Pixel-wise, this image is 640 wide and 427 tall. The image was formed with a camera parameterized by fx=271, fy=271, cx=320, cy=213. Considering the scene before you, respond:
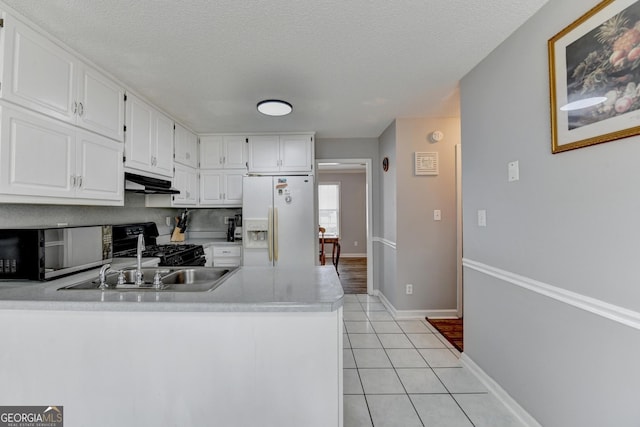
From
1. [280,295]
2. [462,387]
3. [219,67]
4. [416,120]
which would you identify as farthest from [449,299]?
[219,67]

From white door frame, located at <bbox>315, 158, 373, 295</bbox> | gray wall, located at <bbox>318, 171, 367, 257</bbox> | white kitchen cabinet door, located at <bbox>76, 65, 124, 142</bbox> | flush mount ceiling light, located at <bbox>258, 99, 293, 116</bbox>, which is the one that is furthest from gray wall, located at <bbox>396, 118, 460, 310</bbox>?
gray wall, located at <bbox>318, 171, 367, 257</bbox>

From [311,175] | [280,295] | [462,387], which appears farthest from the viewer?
[311,175]

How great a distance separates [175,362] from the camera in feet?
4.12

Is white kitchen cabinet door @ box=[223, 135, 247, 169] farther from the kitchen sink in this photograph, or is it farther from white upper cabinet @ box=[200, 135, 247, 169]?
the kitchen sink

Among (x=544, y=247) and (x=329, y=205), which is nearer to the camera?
(x=544, y=247)

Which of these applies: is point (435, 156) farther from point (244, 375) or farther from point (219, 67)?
point (244, 375)

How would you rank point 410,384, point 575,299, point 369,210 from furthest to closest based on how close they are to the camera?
point 369,210 → point 410,384 → point 575,299

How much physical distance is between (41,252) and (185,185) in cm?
198

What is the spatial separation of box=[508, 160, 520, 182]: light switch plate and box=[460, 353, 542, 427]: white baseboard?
1.41 metres

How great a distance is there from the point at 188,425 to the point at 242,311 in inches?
23.3

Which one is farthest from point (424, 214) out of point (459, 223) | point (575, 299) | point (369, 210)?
point (575, 299)

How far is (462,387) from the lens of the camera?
6.58 ft

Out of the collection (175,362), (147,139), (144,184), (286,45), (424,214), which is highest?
(286,45)

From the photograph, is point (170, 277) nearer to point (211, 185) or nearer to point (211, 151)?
point (211, 185)
